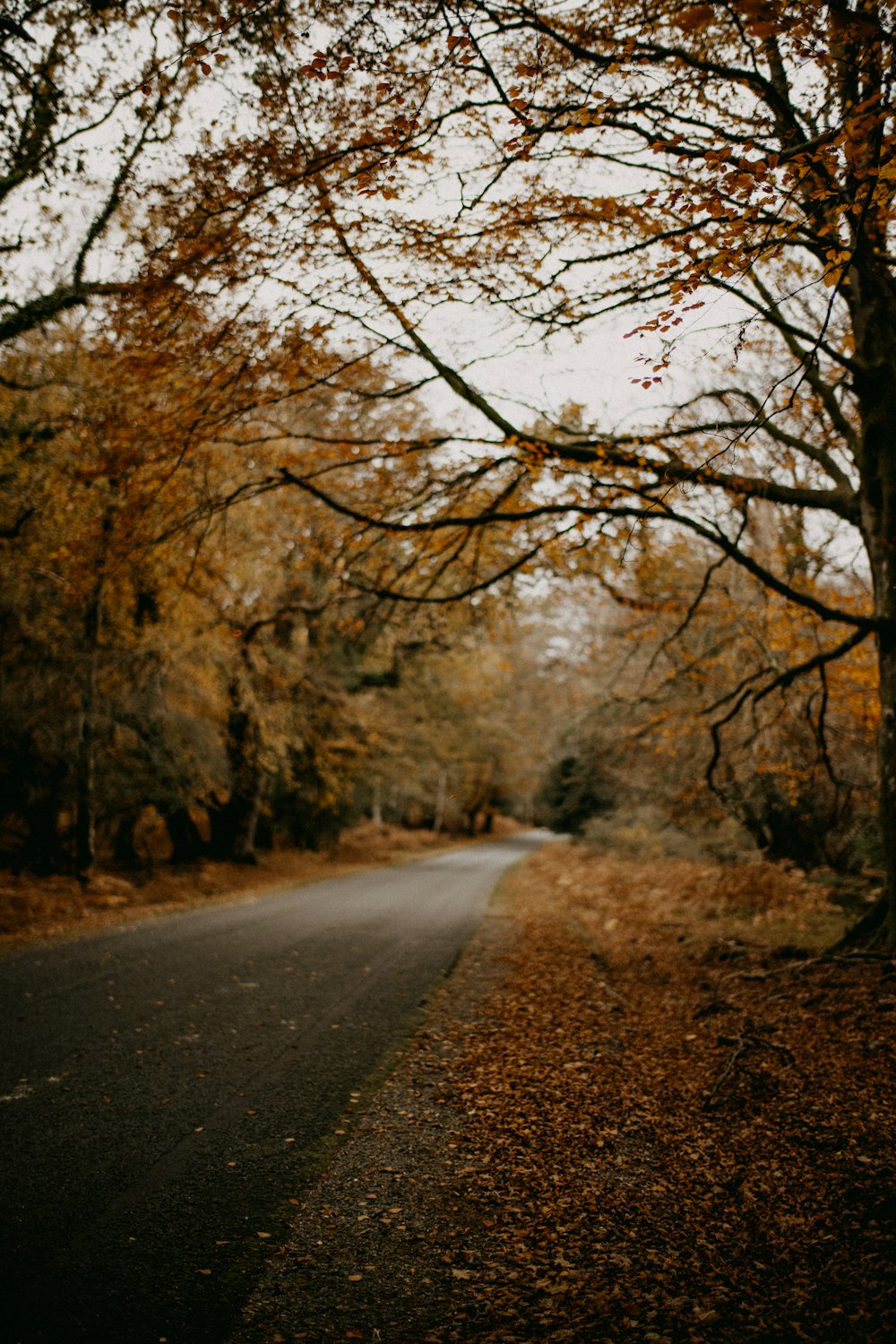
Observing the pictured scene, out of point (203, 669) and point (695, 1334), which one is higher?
point (203, 669)

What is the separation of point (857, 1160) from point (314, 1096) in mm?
3058

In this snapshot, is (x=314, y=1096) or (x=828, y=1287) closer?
(x=828, y=1287)

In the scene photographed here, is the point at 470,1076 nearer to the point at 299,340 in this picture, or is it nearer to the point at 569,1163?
the point at 569,1163

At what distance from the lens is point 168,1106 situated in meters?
4.36

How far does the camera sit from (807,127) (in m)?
6.68

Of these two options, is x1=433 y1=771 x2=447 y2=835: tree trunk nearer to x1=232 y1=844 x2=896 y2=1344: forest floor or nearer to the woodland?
the woodland

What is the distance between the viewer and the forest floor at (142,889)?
1071 cm

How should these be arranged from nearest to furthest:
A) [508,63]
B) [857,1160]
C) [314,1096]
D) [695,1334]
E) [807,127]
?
[695,1334]
[857,1160]
[314,1096]
[508,63]
[807,127]

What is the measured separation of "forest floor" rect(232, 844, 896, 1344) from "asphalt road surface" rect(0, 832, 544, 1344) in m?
0.29

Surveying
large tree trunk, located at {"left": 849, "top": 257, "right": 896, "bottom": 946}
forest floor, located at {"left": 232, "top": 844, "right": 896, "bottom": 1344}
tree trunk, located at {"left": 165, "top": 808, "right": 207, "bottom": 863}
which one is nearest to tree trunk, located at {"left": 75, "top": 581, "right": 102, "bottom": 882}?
tree trunk, located at {"left": 165, "top": 808, "right": 207, "bottom": 863}

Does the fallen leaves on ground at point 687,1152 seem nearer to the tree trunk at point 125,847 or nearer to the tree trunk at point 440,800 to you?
the tree trunk at point 125,847

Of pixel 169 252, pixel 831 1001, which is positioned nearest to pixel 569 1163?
pixel 831 1001

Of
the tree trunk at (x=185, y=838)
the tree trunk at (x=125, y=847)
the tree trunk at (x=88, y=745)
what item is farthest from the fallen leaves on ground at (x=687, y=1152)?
the tree trunk at (x=125, y=847)

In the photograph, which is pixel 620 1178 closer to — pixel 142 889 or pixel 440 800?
pixel 142 889
